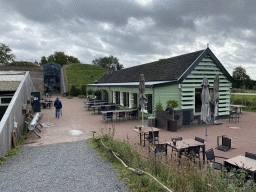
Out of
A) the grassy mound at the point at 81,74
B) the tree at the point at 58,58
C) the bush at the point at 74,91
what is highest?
the tree at the point at 58,58

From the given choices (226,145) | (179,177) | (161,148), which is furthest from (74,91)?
(179,177)

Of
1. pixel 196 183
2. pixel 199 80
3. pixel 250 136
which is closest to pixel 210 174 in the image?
pixel 196 183

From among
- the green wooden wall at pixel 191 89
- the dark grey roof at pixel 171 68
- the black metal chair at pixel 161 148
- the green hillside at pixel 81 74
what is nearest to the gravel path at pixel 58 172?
the black metal chair at pixel 161 148

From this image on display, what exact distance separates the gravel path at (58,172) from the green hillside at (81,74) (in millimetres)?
34921

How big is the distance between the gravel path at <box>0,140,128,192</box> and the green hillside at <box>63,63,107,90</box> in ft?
115

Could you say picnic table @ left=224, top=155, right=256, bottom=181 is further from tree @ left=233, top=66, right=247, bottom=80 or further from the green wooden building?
tree @ left=233, top=66, right=247, bottom=80

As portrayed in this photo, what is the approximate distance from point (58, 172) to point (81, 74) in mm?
40221

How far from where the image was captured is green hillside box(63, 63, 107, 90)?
136ft

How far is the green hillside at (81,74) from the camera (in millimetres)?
41569

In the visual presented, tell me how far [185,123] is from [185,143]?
5.31m

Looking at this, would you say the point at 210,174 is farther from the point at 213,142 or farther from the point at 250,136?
the point at 250,136

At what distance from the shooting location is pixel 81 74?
43562 millimetres

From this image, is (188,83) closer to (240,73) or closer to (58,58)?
(58,58)

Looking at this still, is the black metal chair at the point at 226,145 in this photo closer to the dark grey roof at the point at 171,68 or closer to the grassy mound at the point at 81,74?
the dark grey roof at the point at 171,68
